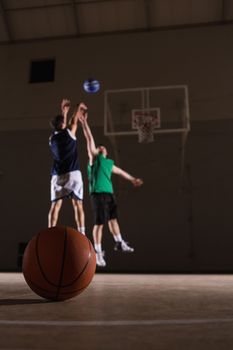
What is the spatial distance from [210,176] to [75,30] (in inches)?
177

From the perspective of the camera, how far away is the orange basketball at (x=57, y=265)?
2186 mm

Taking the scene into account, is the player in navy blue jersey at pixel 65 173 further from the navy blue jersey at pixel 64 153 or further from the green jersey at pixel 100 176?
the green jersey at pixel 100 176

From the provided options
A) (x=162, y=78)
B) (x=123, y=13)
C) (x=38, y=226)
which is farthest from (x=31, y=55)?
(x=38, y=226)

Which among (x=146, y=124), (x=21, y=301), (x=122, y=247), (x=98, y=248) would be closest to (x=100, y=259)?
(x=98, y=248)

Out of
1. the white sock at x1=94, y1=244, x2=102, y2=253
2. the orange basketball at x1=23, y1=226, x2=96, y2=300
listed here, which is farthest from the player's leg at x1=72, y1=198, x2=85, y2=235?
the orange basketball at x1=23, y1=226, x2=96, y2=300

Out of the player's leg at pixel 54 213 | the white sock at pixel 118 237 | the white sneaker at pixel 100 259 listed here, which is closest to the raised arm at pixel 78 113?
the player's leg at pixel 54 213

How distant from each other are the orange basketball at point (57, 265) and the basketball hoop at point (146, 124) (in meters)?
4.63

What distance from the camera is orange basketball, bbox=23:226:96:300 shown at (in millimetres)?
2186

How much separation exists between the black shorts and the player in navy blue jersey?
10.9 inches

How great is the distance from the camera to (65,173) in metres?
7.28

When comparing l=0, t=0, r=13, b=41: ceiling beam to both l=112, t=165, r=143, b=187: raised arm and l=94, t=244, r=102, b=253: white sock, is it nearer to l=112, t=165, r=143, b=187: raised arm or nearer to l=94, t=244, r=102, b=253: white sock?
l=112, t=165, r=143, b=187: raised arm

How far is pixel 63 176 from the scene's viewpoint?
24.0 ft

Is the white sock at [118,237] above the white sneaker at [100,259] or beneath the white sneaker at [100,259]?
above

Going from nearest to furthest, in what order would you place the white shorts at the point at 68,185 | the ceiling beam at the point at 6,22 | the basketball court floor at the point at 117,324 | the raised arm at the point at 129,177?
the basketball court floor at the point at 117,324 → the white shorts at the point at 68,185 → the raised arm at the point at 129,177 → the ceiling beam at the point at 6,22
